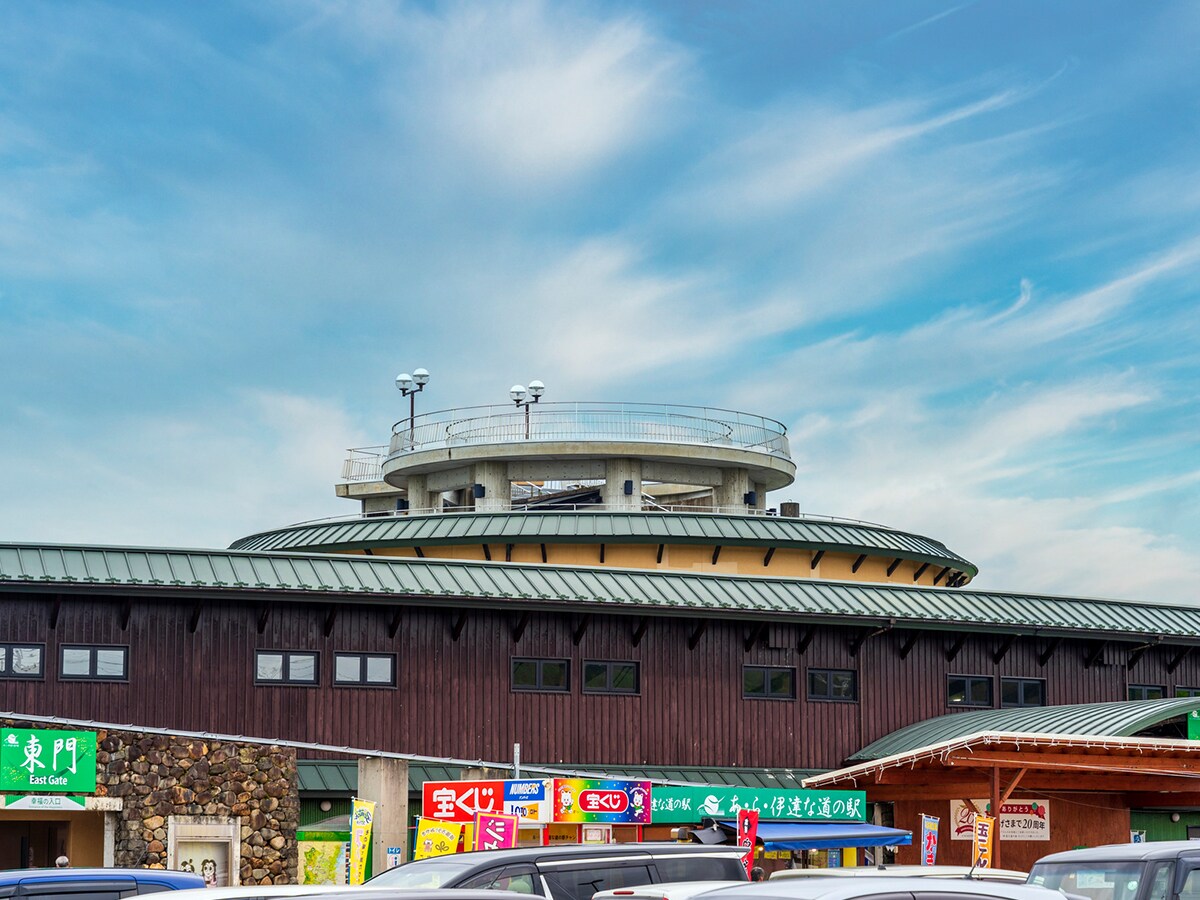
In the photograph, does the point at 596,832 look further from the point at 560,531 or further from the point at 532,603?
the point at 560,531

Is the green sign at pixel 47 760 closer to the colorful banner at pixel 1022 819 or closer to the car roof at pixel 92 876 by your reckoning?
the car roof at pixel 92 876

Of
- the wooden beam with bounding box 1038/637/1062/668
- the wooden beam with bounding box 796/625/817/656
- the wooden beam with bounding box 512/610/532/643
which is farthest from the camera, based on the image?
the wooden beam with bounding box 1038/637/1062/668

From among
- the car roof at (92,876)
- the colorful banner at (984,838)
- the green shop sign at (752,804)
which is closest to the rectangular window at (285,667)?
the green shop sign at (752,804)

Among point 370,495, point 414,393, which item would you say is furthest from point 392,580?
point 370,495

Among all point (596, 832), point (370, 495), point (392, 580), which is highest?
point (370, 495)

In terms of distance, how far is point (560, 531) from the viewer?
123 feet

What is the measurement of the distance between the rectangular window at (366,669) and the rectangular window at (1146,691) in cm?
1594

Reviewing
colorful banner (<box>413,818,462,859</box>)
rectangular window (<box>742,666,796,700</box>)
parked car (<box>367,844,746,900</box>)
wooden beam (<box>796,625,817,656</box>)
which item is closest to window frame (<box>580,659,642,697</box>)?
rectangular window (<box>742,666,796,700</box>)

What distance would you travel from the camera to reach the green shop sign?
894 inches

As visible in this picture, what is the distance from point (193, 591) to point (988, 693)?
15824 millimetres

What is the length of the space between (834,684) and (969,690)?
312 cm

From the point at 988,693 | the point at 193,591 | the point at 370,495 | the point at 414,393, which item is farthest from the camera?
the point at 370,495

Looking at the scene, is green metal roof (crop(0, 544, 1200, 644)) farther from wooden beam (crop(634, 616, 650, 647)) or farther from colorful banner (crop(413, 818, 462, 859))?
colorful banner (crop(413, 818, 462, 859))

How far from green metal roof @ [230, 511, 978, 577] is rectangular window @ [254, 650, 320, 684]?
11197 mm
